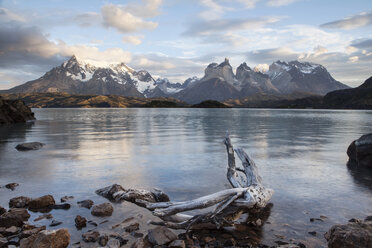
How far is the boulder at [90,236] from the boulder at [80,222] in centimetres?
85

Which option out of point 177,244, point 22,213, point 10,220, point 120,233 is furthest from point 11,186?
point 177,244

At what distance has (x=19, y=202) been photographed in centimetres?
1291

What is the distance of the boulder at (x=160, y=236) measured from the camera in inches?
369

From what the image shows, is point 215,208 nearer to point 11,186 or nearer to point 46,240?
point 46,240

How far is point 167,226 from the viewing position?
10.8m

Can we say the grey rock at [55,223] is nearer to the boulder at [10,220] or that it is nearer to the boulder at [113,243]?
the boulder at [10,220]

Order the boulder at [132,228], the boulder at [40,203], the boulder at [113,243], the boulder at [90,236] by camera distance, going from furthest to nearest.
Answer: the boulder at [40,203] < the boulder at [132,228] < the boulder at [90,236] < the boulder at [113,243]

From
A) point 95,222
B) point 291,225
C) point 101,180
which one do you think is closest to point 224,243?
point 291,225

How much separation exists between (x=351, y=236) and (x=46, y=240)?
30.6 ft

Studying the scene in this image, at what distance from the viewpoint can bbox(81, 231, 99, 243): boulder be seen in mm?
9594

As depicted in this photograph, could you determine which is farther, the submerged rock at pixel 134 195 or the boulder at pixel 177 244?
the submerged rock at pixel 134 195

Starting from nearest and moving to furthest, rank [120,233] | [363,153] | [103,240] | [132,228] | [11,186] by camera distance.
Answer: [103,240], [120,233], [132,228], [11,186], [363,153]

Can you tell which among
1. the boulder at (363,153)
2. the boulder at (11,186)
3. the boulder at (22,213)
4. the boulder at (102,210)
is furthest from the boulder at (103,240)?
the boulder at (363,153)

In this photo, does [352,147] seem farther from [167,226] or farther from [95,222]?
[95,222]
